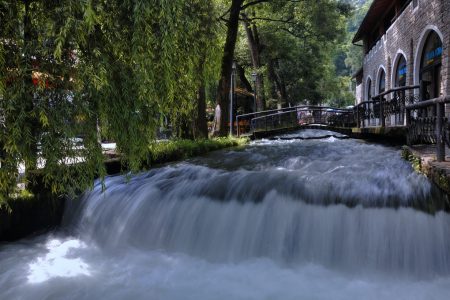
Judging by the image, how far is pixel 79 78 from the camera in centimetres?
455

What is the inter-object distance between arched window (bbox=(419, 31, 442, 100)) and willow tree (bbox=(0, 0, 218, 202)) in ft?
34.3

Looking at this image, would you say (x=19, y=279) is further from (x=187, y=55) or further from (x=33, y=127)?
(x=187, y=55)

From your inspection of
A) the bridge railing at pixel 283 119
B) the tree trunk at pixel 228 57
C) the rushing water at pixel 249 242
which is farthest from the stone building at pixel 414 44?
the tree trunk at pixel 228 57

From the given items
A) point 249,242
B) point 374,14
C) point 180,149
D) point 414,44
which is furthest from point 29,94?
point 374,14

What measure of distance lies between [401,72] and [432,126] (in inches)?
466

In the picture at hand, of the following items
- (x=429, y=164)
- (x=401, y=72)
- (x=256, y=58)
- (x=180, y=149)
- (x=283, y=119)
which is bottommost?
(x=429, y=164)

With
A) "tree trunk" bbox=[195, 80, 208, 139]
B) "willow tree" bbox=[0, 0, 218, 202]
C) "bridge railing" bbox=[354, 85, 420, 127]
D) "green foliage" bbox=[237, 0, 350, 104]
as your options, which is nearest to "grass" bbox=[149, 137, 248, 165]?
"tree trunk" bbox=[195, 80, 208, 139]

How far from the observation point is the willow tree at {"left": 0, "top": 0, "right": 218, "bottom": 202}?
4.33 m

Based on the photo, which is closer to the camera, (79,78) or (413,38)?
(79,78)

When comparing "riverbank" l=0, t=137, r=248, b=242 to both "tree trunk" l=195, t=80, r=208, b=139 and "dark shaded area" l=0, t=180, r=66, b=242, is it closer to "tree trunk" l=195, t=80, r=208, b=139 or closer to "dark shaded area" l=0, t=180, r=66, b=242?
"dark shaded area" l=0, t=180, r=66, b=242

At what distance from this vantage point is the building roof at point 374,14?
60.8 feet

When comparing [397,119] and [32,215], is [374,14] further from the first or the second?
[32,215]

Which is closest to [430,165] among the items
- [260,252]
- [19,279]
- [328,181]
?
[328,181]

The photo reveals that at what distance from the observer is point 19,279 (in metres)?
5.56
